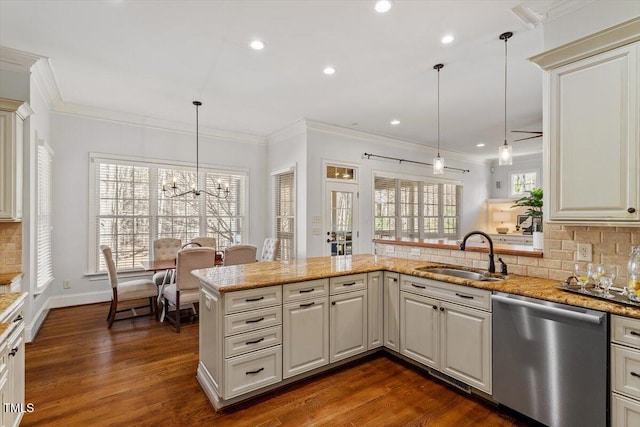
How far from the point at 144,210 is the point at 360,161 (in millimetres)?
3904

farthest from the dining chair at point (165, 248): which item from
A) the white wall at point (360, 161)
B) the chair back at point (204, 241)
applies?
the white wall at point (360, 161)

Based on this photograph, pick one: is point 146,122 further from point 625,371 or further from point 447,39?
point 625,371

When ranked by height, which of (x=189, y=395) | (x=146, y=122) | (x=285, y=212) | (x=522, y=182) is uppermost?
(x=146, y=122)

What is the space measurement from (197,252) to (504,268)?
320 cm

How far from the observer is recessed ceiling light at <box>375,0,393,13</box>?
91.9 inches

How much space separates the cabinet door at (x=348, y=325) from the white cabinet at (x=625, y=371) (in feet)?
5.57

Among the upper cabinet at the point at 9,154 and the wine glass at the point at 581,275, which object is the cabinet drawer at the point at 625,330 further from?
the upper cabinet at the point at 9,154

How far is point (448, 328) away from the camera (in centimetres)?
248

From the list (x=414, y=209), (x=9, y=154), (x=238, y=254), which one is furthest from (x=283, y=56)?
(x=414, y=209)

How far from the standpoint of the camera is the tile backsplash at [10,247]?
3.25 m

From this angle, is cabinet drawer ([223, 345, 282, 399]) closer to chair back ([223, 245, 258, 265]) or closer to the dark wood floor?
the dark wood floor

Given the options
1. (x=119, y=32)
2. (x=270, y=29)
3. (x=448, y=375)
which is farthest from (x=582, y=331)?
(x=119, y=32)

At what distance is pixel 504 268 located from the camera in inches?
102

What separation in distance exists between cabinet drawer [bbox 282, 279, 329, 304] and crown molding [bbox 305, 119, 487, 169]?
338 cm
